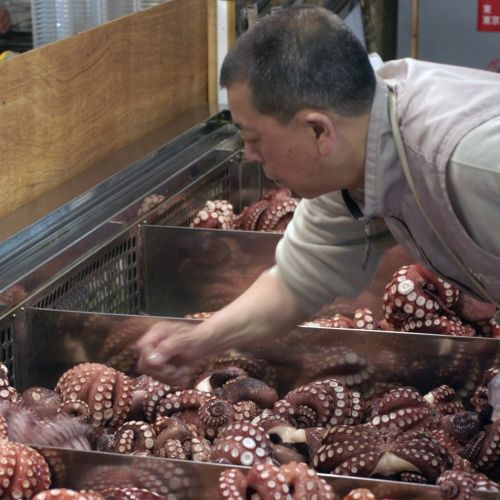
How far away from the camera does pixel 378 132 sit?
1.54m

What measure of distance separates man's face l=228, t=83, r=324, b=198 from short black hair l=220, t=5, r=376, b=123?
2cm

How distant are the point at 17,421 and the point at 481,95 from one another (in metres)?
1.00

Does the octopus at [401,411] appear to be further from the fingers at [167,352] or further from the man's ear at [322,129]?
the man's ear at [322,129]

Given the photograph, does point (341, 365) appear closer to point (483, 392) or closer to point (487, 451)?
point (483, 392)

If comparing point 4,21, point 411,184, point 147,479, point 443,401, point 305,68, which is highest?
point 305,68

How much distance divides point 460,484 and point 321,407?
1.55ft

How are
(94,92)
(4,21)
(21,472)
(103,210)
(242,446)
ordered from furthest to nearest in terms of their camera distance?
(4,21) → (94,92) → (103,210) → (242,446) → (21,472)

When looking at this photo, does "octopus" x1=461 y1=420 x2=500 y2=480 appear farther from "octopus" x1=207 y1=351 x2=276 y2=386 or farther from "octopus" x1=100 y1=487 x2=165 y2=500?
"octopus" x1=100 y1=487 x2=165 y2=500

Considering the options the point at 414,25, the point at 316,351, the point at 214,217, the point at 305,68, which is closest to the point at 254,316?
the point at 316,351

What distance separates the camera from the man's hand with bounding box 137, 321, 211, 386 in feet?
6.19

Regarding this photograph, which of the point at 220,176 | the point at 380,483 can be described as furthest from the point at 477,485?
the point at 220,176

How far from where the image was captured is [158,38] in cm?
317

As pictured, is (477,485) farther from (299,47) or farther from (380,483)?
(299,47)

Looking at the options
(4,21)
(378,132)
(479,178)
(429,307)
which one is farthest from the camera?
(4,21)
